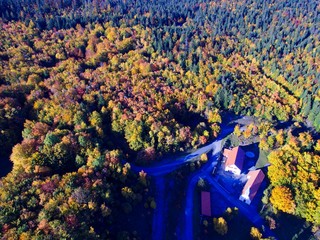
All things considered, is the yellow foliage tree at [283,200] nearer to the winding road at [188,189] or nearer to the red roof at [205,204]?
the winding road at [188,189]

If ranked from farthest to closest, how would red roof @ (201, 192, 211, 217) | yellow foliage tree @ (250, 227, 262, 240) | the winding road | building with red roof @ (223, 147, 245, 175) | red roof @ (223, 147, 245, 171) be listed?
red roof @ (223, 147, 245, 171)
building with red roof @ (223, 147, 245, 175)
red roof @ (201, 192, 211, 217)
the winding road
yellow foliage tree @ (250, 227, 262, 240)

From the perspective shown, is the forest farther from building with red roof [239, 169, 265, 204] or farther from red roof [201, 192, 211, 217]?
red roof [201, 192, 211, 217]

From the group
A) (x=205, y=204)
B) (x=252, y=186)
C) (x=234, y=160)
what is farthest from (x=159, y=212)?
(x=234, y=160)

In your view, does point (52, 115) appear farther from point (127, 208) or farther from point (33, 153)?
point (127, 208)

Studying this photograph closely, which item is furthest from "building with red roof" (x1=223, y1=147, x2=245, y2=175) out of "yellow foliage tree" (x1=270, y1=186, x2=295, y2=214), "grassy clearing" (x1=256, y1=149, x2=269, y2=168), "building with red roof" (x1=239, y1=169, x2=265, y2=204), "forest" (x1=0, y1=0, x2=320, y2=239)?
"yellow foliage tree" (x1=270, y1=186, x2=295, y2=214)

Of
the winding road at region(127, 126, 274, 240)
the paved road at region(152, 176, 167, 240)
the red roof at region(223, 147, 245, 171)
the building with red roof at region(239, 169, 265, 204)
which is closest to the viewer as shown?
the paved road at region(152, 176, 167, 240)

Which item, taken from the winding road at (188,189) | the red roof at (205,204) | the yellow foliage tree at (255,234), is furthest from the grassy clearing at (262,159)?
the yellow foliage tree at (255,234)
